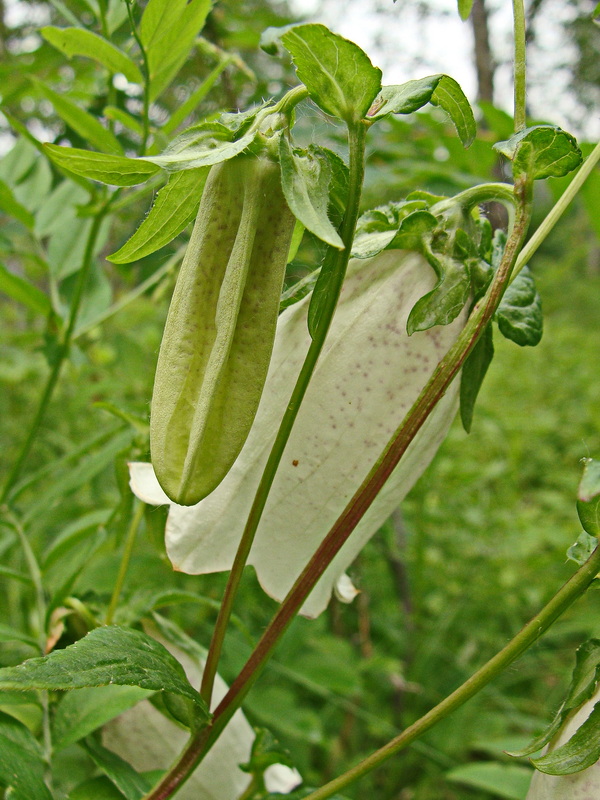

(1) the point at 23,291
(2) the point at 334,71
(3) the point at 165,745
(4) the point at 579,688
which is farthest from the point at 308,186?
(1) the point at 23,291

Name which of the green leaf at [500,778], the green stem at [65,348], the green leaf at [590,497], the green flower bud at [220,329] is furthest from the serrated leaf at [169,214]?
the green leaf at [500,778]

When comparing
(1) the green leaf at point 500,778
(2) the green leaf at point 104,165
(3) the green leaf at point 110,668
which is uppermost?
(2) the green leaf at point 104,165

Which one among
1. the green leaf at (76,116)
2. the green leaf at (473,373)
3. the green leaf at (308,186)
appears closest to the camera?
the green leaf at (308,186)

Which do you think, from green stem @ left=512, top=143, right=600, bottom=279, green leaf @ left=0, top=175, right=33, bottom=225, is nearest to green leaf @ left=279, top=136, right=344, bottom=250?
green stem @ left=512, top=143, right=600, bottom=279

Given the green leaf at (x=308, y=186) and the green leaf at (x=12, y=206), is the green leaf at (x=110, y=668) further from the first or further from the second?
the green leaf at (x=12, y=206)

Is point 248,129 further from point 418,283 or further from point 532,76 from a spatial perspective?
point 532,76

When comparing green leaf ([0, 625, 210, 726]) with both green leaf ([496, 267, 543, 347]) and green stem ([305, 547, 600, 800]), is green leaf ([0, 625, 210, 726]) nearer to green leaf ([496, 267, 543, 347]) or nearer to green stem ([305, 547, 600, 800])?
green stem ([305, 547, 600, 800])

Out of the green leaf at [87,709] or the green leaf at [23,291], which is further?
the green leaf at [23,291]
